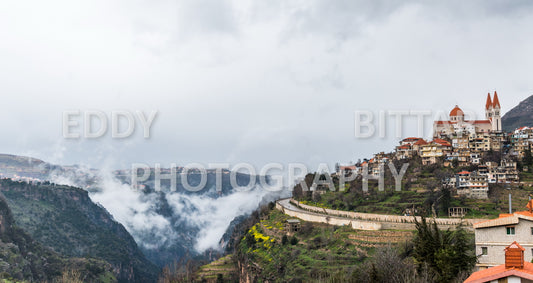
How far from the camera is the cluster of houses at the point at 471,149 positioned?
2114 inches

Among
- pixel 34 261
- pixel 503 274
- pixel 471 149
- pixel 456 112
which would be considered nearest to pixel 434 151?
pixel 471 149

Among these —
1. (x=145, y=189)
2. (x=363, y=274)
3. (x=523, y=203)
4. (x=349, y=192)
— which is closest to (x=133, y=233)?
(x=145, y=189)

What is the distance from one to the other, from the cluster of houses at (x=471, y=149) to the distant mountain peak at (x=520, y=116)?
2569 cm

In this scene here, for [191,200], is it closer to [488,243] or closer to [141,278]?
[141,278]

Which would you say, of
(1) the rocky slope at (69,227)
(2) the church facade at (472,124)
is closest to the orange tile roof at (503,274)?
(2) the church facade at (472,124)

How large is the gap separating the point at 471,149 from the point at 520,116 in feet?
159

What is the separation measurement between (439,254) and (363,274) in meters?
4.52

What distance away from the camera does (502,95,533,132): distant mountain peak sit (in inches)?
3770

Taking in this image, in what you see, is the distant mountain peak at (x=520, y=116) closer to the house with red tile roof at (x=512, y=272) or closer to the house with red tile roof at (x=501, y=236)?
the house with red tile roof at (x=501, y=236)

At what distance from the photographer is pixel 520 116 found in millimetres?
103750

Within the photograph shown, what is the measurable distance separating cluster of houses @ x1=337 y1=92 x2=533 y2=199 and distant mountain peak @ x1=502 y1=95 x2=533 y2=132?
25.7 m

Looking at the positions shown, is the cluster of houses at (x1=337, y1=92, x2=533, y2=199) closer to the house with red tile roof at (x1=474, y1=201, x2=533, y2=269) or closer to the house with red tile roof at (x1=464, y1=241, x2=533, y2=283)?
the house with red tile roof at (x1=474, y1=201, x2=533, y2=269)

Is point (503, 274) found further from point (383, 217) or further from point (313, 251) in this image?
point (383, 217)

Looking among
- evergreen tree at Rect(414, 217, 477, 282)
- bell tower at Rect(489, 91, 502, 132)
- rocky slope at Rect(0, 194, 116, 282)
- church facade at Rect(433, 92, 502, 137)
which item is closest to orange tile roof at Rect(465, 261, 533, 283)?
evergreen tree at Rect(414, 217, 477, 282)
